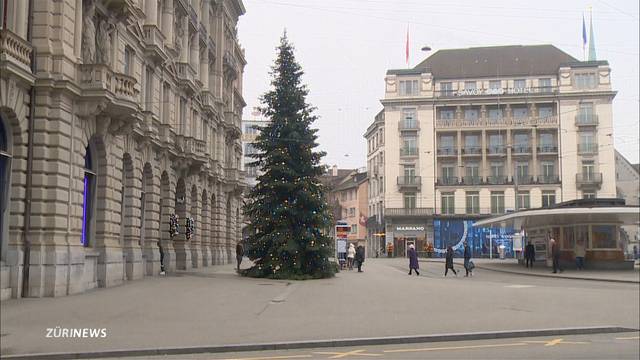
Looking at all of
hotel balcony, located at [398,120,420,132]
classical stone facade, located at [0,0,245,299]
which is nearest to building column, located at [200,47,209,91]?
classical stone facade, located at [0,0,245,299]

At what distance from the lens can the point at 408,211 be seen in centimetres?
8119

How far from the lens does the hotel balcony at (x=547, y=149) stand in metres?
80.0

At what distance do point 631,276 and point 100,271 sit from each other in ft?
82.5

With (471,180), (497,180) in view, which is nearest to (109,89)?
(471,180)

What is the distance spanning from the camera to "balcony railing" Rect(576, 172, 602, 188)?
7800 centimetres

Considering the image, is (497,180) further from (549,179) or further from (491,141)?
(549,179)

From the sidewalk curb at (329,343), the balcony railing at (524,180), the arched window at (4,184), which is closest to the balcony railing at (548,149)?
the balcony railing at (524,180)

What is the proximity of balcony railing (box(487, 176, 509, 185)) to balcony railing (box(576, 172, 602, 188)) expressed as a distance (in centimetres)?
824

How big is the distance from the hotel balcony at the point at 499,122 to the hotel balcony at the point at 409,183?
695 cm

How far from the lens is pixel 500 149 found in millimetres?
80625

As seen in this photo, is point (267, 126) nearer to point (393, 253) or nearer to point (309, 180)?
point (309, 180)

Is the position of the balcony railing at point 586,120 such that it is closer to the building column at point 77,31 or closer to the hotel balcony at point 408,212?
the hotel balcony at point 408,212

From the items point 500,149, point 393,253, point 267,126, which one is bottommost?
point 393,253

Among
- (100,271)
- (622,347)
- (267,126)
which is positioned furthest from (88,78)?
(622,347)
